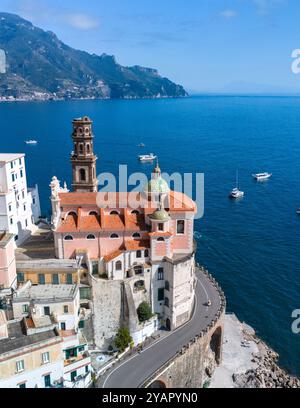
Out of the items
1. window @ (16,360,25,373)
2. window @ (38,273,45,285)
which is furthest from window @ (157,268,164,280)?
window @ (16,360,25,373)

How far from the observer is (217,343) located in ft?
189

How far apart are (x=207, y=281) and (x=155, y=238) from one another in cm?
1771

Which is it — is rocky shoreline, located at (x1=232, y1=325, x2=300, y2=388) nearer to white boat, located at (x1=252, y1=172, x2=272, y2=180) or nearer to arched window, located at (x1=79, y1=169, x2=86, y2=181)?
arched window, located at (x1=79, y1=169, x2=86, y2=181)

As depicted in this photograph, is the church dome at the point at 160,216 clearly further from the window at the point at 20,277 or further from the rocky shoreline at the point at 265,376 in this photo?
the rocky shoreline at the point at 265,376

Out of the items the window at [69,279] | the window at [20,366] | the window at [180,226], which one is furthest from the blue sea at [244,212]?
the window at [20,366]

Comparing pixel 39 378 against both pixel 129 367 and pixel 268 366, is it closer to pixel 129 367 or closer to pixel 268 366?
pixel 129 367

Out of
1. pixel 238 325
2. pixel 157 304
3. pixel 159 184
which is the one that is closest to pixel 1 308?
pixel 157 304

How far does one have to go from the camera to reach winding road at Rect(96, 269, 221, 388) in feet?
148

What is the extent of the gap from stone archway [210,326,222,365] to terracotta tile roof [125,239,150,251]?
662 inches

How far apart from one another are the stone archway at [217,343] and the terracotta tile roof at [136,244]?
16824 millimetres

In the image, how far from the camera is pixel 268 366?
57.1 metres

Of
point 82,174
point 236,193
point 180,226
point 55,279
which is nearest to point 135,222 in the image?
point 180,226

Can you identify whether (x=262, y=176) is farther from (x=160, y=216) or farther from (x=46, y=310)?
(x=46, y=310)

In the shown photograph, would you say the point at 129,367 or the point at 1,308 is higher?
the point at 1,308
